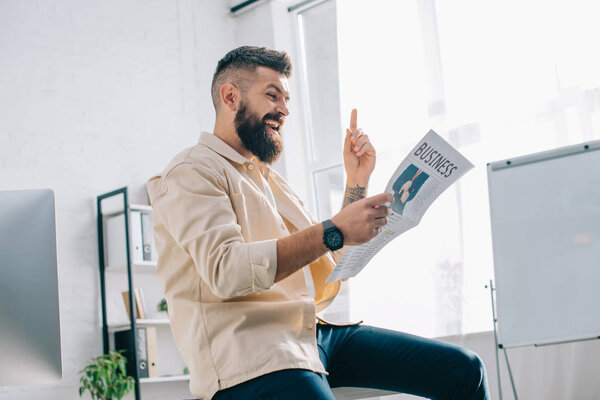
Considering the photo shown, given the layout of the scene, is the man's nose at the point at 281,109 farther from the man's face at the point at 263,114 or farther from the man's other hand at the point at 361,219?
the man's other hand at the point at 361,219

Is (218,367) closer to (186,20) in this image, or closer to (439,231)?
(439,231)

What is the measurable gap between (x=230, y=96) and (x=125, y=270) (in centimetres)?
236

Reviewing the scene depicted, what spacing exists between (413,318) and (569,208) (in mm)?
1862

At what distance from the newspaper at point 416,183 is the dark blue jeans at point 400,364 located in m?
0.26

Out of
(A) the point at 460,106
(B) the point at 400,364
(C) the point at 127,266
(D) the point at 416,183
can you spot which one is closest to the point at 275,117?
(D) the point at 416,183

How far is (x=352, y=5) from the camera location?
4207mm

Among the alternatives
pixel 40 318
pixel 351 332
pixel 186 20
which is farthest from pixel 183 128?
pixel 40 318

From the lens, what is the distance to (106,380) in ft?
11.6

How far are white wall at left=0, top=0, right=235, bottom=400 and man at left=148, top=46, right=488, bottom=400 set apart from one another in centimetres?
216

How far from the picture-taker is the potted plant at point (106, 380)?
3.49 meters

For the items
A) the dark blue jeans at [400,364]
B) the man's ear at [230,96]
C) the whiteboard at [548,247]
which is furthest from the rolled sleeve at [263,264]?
the whiteboard at [548,247]

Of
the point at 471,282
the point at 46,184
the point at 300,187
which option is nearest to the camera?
the point at 471,282

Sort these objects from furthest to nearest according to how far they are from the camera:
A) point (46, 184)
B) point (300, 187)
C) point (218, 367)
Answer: point (300, 187) < point (46, 184) < point (218, 367)

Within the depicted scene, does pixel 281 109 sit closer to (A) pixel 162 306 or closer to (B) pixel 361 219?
(B) pixel 361 219
